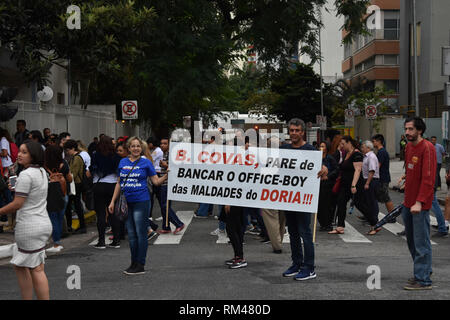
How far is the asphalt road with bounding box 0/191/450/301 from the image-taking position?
24.2 ft

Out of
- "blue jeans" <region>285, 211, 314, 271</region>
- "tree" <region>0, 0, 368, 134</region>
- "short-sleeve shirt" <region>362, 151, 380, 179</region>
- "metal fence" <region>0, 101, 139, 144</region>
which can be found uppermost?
"tree" <region>0, 0, 368, 134</region>

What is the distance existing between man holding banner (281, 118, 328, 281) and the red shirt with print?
131 cm

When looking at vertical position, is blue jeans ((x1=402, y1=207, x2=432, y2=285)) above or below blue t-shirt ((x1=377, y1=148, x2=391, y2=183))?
below

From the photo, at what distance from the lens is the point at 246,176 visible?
9.89 m

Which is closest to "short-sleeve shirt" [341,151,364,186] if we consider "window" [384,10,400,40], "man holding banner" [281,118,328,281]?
"man holding banner" [281,118,328,281]

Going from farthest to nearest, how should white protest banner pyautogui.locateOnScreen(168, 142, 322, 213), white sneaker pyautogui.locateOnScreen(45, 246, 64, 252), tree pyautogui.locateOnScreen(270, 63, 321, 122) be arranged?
tree pyautogui.locateOnScreen(270, 63, 321, 122) → white sneaker pyautogui.locateOnScreen(45, 246, 64, 252) → white protest banner pyautogui.locateOnScreen(168, 142, 322, 213)

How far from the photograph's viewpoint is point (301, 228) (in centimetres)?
848

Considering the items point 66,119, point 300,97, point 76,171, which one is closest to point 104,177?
point 76,171

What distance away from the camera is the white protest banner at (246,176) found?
9.15 m

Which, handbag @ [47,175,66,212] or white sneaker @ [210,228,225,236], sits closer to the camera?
handbag @ [47,175,66,212]

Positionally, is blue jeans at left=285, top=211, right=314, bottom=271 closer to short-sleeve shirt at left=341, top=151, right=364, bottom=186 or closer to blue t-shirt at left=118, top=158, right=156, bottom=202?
blue t-shirt at left=118, top=158, right=156, bottom=202

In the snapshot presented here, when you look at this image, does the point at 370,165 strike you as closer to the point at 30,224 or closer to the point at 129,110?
the point at 30,224

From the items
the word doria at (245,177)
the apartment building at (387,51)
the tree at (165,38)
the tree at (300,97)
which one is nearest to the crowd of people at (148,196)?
the word doria at (245,177)

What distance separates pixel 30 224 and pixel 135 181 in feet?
9.58
